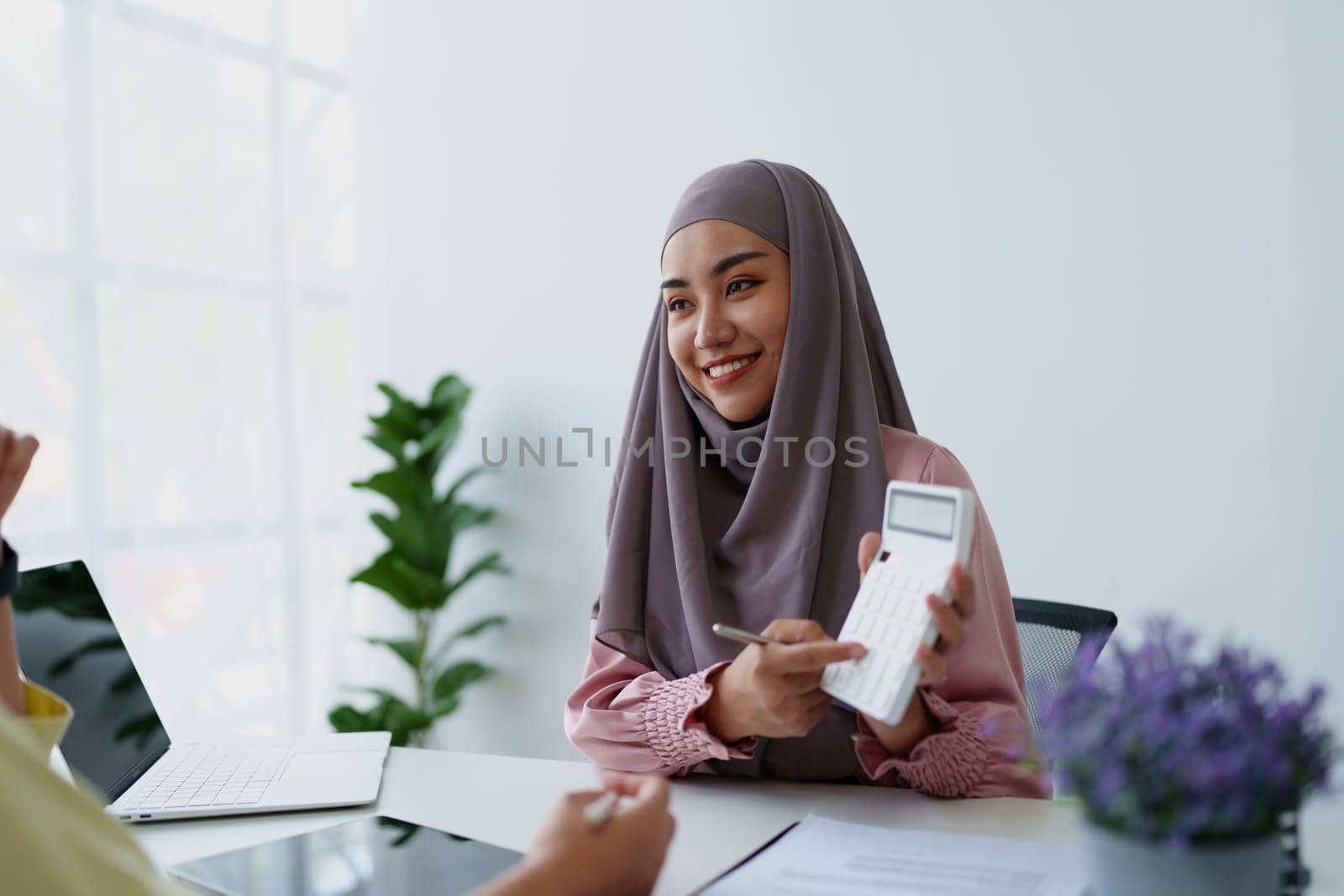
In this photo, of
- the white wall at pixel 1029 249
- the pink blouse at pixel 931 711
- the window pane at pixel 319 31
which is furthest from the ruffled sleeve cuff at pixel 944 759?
the window pane at pixel 319 31

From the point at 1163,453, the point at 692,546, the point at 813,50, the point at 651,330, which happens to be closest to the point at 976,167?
the point at 813,50

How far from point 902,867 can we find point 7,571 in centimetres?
80

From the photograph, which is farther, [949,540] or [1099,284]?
[1099,284]

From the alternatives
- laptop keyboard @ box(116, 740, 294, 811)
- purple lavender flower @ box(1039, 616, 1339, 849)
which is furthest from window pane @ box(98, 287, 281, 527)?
purple lavender flower @ box(1039, 616, 1339, 849)

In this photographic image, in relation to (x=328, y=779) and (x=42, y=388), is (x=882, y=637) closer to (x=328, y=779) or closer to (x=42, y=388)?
(x=328, y=779)

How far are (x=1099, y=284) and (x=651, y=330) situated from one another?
1168 mm

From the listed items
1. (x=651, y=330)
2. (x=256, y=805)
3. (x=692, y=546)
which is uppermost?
(x=651, y=330)

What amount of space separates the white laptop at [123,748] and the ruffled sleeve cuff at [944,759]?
606 mm

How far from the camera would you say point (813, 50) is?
264 cm

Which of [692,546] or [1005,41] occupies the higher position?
[1005,41]

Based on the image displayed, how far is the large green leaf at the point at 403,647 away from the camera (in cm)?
328

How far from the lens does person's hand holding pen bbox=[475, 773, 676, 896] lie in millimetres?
738

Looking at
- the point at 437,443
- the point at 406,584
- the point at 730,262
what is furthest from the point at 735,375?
the point at 406,584

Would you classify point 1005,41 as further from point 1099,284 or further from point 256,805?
point 256,805
